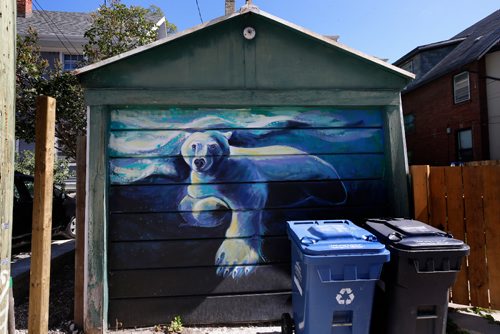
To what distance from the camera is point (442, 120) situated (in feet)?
54.5

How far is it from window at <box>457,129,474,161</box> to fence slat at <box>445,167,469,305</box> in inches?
513

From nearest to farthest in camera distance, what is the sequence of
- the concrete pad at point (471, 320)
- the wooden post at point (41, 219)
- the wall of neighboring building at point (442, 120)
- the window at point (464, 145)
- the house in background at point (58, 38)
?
the wooden post at point (41, 219) < the concrete pad at point (471, 320) < the wall of neighboring building at point (442, 120) < the window at point (464, 145) < the house in background at point (58, 38)

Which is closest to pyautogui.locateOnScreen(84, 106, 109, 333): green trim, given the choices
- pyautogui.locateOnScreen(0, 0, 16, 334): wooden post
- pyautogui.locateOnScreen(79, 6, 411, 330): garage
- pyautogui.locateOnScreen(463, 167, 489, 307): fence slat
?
pyautogui.locateOnScreen(79, 6, 411, 330): garage

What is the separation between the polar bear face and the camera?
4039 millimetres

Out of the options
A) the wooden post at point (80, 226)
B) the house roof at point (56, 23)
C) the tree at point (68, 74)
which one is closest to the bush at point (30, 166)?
the tree at point (68, 74)

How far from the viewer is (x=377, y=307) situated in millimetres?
3096

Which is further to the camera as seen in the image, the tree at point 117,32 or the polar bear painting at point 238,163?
A: the tree at point 117,32

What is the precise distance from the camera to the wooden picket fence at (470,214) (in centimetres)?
379

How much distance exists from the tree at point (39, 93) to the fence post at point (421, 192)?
6699 millimetres

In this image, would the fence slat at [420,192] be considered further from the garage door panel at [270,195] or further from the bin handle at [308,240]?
the bin handle at [308,240]

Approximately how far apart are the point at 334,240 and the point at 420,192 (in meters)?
1.83

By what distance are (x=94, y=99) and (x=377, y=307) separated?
3.57 meters

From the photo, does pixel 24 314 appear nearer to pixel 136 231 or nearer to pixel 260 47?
pixel 136 231

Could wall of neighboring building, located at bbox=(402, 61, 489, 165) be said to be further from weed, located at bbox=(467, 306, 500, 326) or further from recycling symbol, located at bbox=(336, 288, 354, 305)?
recycling symbol, located at bbox=(336, 288, 354, 305)
